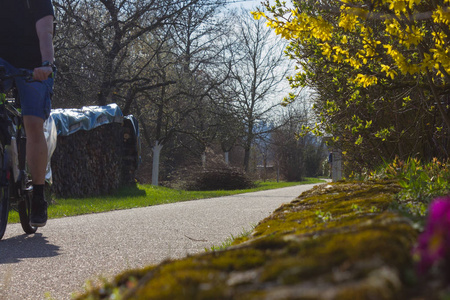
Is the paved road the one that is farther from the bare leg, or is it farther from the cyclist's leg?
the bare leg

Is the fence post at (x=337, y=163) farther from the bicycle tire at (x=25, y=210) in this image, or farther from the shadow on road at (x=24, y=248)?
the shadow on road at (x=24, y=248)

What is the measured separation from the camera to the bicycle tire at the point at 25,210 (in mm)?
4426

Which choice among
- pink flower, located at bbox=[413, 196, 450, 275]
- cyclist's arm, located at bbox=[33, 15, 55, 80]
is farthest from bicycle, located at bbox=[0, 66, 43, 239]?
pink flower, located at bbox=[413, 196, 450, 275]

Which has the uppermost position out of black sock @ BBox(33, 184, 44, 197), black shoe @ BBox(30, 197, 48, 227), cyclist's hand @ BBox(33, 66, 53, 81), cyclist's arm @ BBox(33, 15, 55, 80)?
cyclist's arm @ BBox(33, 15, 55, 80)

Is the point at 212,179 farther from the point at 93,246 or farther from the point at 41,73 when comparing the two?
the point at 41,73

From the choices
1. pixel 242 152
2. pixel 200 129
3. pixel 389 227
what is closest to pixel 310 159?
pixel 242 152

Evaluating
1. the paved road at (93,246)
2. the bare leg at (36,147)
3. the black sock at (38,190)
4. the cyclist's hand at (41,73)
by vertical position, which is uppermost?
the cyclist's hand at (41,73)

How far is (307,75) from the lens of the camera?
5.75 metres

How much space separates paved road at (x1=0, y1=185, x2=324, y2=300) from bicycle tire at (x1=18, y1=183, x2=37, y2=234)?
10 cm

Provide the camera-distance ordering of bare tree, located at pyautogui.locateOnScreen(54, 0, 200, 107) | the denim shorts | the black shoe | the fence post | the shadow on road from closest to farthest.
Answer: the shadow on road < the denim shorts < the black shoe < the fence post < bare tree, located at pyautogui.locateOnScreen(54, 0, 200, 107)

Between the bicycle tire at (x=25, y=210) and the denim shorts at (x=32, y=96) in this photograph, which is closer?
the denim shorts at (x=32, y=96)

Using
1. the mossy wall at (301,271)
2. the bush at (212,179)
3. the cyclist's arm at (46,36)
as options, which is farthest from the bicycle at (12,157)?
the bush at (212,179)

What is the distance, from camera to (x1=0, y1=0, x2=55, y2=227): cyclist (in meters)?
3.98

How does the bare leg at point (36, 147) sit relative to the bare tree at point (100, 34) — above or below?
below
